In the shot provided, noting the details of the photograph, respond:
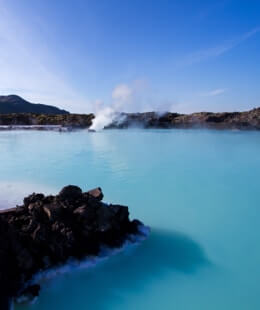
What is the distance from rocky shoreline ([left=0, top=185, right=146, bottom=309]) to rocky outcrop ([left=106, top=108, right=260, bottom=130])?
3111cm

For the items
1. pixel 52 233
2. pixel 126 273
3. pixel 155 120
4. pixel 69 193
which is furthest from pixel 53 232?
pixel 155 120

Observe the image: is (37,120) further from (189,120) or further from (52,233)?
(52,233)

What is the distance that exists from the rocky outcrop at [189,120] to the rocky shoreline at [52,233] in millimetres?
31106

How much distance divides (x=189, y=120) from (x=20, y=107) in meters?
63.1

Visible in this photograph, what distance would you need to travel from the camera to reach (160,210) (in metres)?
4.93

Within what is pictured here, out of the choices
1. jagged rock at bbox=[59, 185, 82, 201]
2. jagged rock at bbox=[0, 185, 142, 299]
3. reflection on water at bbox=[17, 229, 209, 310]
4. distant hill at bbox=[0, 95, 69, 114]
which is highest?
distant hill at bbox=[0, 95, 69, 114]

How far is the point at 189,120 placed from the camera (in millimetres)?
38594

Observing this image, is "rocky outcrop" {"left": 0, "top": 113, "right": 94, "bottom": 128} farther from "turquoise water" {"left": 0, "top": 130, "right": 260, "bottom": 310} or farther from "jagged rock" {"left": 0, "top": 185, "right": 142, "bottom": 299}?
"jagged rock" {"left": 0, "top": 185, "right": 142, "bottom": 299}

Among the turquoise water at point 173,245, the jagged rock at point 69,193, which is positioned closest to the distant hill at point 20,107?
the turquoise water at point 173,245

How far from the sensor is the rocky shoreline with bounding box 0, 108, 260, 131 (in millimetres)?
34625

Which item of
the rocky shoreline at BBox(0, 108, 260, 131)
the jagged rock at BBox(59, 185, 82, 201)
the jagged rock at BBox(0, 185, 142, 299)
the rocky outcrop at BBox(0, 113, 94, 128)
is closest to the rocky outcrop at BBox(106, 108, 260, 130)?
the rocky shoreline at BBox(0, 108, 260, 131)

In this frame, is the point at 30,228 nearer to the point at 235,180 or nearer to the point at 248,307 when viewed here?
the point at 248,307

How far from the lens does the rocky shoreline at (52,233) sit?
2627mm

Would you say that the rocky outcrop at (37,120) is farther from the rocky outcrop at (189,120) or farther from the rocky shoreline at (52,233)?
the rocky shoreline at (52,233)
